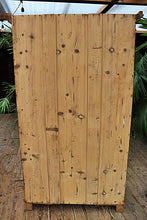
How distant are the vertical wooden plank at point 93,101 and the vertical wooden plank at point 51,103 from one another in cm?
24

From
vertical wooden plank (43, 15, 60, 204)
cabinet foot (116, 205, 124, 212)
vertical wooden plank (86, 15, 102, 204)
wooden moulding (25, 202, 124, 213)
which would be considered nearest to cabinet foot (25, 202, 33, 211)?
wooden moulding (25, 202, 124, 213)

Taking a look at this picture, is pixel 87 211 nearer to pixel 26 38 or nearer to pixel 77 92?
pixel 77 92

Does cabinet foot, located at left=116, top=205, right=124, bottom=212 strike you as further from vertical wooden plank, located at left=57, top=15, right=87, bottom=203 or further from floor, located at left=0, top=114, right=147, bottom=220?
vertical wooden plank, located at left=57, top=15, right=87, bottom=203

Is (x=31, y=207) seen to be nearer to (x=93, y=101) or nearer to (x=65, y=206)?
(x=65, y=206)

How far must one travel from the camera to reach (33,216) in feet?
4.73

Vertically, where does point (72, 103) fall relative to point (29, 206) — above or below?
above

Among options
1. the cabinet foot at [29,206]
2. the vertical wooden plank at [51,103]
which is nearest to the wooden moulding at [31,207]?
the cabinet foot at [29,206]

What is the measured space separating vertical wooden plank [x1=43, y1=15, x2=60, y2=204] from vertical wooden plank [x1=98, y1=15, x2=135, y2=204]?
339 millimetres

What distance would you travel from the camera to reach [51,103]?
125 centimetres

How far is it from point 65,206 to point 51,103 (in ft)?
3.17

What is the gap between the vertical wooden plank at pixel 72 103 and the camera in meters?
1.13

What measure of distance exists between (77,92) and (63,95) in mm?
102

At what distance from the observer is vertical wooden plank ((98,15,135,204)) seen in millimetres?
1113

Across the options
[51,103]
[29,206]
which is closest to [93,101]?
[51,103]
